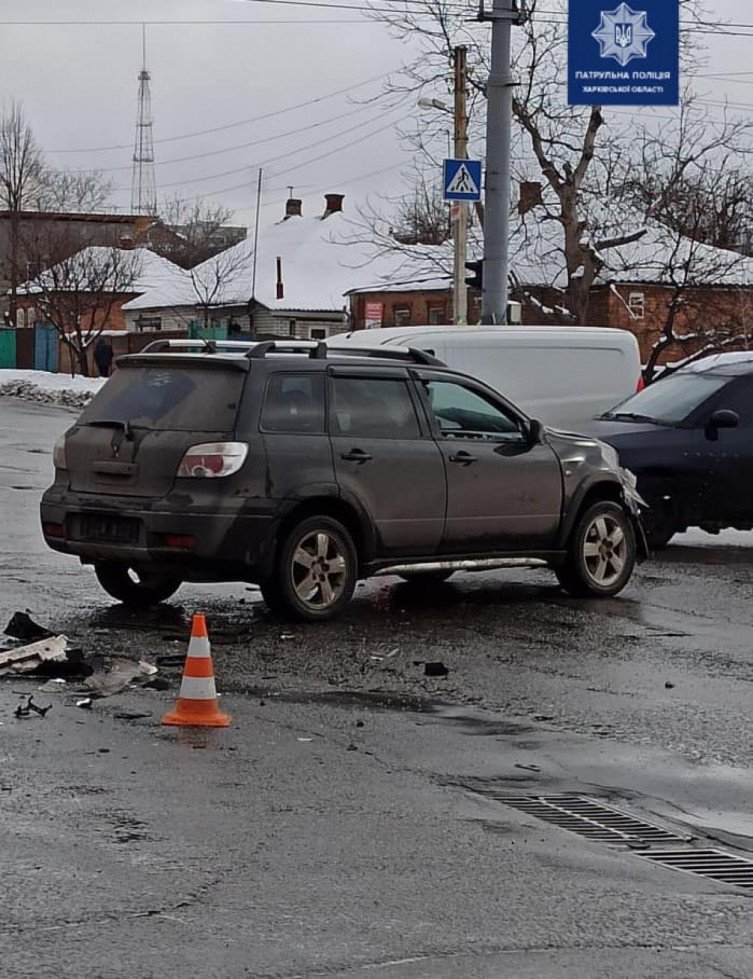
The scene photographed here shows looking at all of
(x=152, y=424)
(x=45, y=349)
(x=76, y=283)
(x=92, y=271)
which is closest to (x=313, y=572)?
(x=152, y=424)

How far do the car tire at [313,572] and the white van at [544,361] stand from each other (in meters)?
8.17

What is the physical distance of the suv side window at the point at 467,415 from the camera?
483 inches

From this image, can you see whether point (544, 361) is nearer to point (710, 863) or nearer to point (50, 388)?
point (710, 863)

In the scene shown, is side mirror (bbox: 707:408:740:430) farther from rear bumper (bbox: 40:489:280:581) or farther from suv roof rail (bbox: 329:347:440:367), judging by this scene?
rear bumper (bbox: 40:489:280:581)

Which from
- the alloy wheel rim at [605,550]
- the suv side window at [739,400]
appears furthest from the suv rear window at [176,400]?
the suv side window at [739,400]

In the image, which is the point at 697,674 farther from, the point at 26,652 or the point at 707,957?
the point at 707,957

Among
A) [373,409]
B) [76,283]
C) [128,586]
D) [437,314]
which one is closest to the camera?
[373,409]

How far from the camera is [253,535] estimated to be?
1084 cm

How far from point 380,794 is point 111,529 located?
4585 millimetres

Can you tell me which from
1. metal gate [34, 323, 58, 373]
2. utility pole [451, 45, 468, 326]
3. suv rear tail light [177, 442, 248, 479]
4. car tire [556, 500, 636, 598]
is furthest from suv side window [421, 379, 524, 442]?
metal gate [34, 323, 58, 373]

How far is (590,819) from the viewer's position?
22.2ft

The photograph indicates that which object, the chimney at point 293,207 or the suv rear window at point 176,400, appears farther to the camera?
the chimney at point 293,207

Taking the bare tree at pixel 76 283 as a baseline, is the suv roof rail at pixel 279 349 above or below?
below

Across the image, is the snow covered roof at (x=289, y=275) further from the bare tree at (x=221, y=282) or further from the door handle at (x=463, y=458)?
the door handle at (x=463, y=458)
